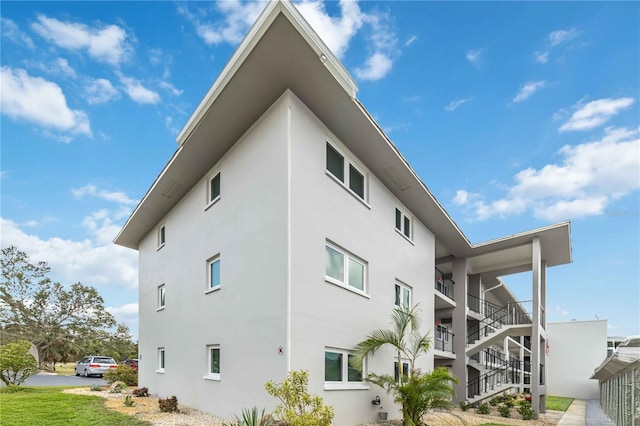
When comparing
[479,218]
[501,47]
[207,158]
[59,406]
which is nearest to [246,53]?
[207,158]

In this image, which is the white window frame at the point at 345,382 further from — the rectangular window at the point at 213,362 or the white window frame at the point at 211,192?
the white window frame at the point at 211,192

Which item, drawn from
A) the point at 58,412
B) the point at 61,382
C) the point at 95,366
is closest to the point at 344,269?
the point at 58,412

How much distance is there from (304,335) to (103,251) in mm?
20436

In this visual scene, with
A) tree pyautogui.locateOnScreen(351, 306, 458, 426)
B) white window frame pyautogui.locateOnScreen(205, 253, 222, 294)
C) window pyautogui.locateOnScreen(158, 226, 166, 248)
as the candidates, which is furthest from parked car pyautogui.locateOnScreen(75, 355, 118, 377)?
tree pyautogui.locateOnScreen(351, 306, 458, 426)

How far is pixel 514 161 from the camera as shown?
18.9 meters

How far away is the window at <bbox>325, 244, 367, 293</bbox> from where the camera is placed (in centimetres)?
1185

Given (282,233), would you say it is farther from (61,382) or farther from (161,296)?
(61,382)

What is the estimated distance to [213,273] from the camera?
14.0 metres

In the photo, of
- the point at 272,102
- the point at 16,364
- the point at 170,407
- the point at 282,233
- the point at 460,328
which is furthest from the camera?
the point at 460,328

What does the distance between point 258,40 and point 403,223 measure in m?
10.4

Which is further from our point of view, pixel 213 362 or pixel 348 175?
pixel 348 175

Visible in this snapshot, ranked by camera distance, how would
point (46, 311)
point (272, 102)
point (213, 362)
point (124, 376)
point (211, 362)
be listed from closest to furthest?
point (272, 102)
point (213, 362)
point (211, 362)
point (124, 376)
point (46, 311)

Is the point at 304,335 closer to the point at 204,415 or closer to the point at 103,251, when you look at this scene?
the point at 204,415

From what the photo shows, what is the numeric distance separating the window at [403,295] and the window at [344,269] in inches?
113
